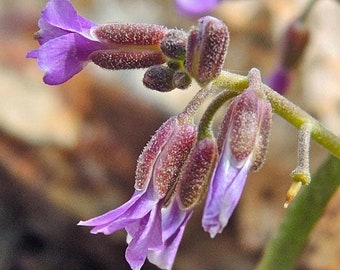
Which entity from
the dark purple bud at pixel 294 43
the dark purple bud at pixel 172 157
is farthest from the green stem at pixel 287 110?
the dark purple bud at pixel 294 43

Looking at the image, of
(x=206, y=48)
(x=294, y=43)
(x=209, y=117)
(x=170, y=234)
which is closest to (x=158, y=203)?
(x=170, y=234)

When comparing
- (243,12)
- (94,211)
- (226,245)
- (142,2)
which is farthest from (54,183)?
(142,2)

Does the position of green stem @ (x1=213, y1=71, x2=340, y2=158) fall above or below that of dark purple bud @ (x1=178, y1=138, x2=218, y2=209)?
above

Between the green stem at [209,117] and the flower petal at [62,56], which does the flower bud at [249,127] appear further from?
the flower petal at [62,56]

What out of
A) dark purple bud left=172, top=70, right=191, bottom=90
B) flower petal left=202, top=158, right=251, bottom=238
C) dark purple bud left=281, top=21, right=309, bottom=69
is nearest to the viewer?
flower petal left=202, top=158, right=251, bottom=238

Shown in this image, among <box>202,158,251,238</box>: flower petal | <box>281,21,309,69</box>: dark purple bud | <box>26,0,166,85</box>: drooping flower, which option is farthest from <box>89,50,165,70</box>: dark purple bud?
<box>281,21,309,69</box>: dark purple bud

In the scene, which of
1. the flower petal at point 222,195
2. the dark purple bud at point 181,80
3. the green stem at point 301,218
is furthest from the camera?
the green stem at point 301,218

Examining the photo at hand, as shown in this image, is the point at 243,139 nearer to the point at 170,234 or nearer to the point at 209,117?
the point at 209,117

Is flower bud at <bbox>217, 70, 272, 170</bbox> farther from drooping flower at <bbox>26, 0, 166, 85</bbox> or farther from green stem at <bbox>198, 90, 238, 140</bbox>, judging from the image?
drooping flower at <bbox>26, 0, 166, 85</bbox>
